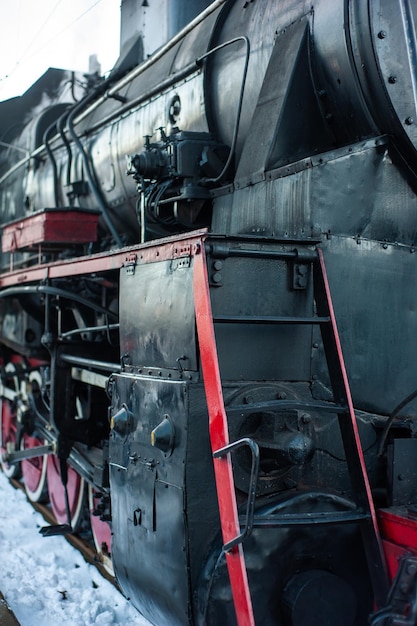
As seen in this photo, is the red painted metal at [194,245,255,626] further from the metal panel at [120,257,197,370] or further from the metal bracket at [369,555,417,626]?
the metal bracket at [369,555,417,626]

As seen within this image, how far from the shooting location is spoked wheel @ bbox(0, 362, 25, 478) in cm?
650

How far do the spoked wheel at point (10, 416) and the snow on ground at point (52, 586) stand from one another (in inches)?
59.6

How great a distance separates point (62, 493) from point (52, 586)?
1.34 metres

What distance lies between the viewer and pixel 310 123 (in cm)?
274

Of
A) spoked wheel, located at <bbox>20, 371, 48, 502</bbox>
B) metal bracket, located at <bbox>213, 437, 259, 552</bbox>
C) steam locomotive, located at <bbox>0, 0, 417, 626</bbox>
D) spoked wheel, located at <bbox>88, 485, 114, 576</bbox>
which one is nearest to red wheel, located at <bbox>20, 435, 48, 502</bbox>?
spoked wheel, located at <bbox>20, 371, 48, 502</bbox>

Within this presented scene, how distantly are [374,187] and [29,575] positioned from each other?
3.29 meters

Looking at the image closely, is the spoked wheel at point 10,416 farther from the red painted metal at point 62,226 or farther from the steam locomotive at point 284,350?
the steam locomotive at point 284,350

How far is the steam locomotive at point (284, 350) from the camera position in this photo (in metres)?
2.15

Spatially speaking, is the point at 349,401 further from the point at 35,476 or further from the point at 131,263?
the point at 35,476

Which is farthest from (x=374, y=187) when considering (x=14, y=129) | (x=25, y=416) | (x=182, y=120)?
(x=14, y=129)

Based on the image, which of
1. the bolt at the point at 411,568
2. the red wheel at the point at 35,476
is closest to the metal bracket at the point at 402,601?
the bolt at the point at 411,568

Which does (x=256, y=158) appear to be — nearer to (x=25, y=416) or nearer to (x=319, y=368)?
(x=319, y=368)

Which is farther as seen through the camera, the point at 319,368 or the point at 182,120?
the point at 182,120

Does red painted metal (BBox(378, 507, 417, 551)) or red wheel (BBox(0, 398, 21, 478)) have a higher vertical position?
red painted metal (BBox(378, 507, 417, 551))
